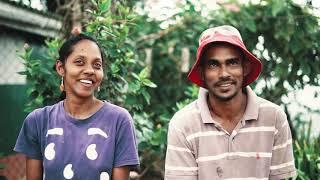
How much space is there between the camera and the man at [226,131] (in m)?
2.51

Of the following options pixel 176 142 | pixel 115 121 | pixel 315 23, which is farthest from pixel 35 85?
pixel 315 23

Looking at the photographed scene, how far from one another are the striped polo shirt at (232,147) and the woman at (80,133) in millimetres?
279

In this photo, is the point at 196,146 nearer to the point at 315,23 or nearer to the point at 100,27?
the point at 100,27

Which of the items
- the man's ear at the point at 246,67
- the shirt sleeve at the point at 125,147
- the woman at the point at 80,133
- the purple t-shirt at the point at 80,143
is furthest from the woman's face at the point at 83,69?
the man's ear at the point at 246,67

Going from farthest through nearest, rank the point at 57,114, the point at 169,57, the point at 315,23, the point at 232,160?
1. the point at 169,57
2. the point at 315,23
3. the point at 57,114
4. the point at 232,160

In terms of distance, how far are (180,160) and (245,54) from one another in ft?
2.32

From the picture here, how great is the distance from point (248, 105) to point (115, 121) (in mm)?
770

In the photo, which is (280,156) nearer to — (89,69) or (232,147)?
(232,147)

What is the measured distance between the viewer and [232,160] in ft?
8.25

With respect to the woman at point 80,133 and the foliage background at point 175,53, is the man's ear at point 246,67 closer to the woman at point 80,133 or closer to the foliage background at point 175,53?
the woman at point 80,133

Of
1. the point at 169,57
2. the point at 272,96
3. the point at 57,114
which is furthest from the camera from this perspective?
the point at 169,57

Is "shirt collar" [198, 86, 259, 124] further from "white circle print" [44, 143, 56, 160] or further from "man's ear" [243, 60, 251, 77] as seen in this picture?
"white circle print" [44, 143, 56, 160]

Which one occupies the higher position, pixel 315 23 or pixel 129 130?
pixel 315 23

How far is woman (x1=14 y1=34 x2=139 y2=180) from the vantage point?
2545mm
